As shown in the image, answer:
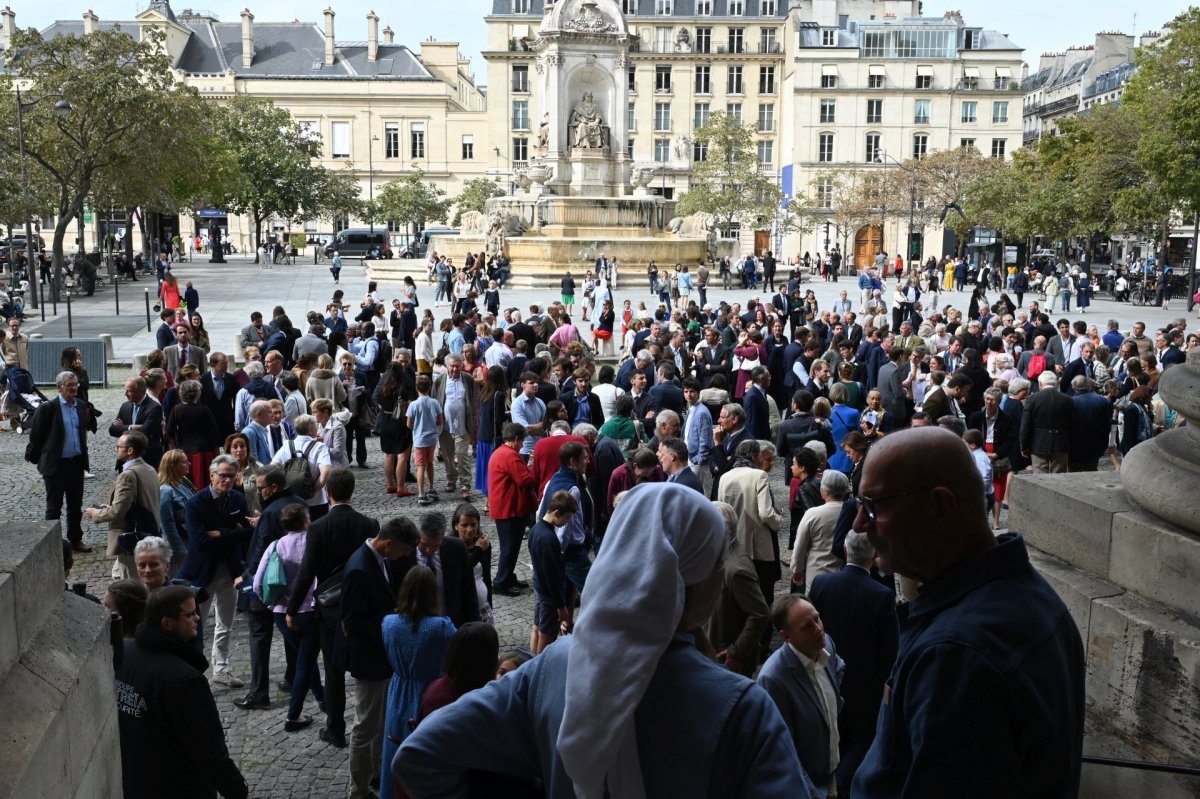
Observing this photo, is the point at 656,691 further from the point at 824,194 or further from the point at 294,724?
the point at 824,194

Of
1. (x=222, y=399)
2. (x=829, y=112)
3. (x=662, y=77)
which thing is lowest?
(x=222, y=399)

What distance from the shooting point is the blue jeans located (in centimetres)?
700

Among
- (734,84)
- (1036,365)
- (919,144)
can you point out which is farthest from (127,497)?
(734,84)

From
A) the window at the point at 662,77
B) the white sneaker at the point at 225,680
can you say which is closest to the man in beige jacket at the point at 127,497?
the white sneaker at the point at 225,680

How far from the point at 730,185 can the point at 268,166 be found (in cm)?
2792

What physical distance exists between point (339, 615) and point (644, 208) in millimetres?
40694

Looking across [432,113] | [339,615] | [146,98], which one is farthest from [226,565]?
[432,113]

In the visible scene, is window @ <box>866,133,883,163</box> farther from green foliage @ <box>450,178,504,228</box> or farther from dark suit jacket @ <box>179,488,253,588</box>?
dark suit jacket @ <box>179,488,253,588</box>

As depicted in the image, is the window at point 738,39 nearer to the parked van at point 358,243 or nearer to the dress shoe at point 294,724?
the parked van at point 358,243

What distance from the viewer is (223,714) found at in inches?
291

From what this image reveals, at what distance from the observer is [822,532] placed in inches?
297

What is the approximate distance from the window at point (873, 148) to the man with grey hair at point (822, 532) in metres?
80.8

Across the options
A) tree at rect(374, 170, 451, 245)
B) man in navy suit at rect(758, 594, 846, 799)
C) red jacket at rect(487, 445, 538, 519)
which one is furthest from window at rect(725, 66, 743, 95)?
man in navy suit at rect(758, 594, 846, 799)

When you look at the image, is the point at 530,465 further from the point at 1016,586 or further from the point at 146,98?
the point at 146,98
